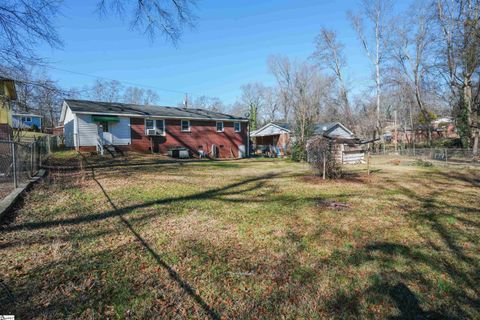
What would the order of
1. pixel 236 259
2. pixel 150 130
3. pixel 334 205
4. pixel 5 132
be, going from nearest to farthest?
1. pixel 236 259
2. pixel 334 205
3. pixel 5 132
4. pixel 150 130

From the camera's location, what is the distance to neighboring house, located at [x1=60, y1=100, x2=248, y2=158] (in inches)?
726

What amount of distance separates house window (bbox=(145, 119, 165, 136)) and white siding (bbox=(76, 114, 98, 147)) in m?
3.81

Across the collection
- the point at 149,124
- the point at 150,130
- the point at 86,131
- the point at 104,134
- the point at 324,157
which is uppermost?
the point at 149,124

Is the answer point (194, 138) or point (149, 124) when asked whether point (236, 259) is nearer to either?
point (149, 124)

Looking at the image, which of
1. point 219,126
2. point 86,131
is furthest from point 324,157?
point 86,131

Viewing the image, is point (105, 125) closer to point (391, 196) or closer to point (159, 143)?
point (159, 143)

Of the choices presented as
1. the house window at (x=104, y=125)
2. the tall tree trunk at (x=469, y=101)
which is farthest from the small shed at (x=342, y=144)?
the house window at (x=104, y=125)

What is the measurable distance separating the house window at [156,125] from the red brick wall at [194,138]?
321 millimetres

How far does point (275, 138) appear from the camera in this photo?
3406 centimetres

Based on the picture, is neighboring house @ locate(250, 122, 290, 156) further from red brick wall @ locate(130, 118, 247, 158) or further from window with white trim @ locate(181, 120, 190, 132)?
window with white trim @ locate(181, 120, 190, 132)

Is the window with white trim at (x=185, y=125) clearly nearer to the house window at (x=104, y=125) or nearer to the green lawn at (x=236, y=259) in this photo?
the house window at (x=104, y=125)

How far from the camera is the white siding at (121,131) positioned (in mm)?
19422

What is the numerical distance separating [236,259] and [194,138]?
2069 cm

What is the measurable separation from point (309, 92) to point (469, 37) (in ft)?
50.6
